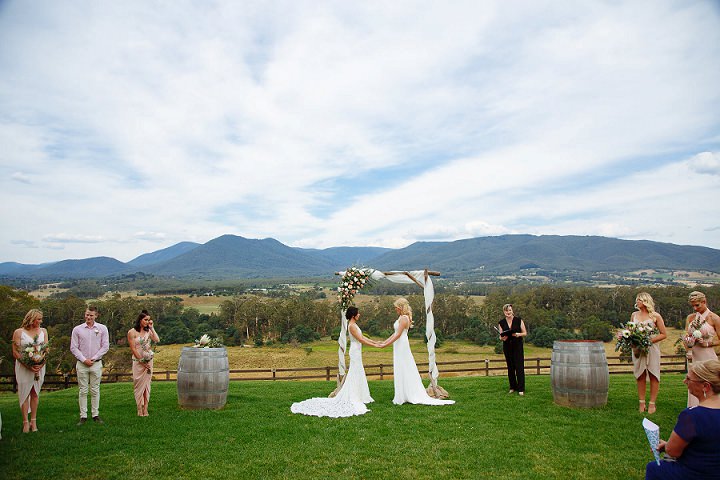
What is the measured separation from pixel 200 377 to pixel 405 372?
15.1 ft

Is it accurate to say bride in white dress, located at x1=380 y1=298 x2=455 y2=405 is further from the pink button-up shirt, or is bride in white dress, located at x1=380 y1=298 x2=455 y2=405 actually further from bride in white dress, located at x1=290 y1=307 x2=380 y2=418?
the pink button-up shirt

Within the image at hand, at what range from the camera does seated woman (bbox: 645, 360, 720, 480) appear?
3527 millimetres

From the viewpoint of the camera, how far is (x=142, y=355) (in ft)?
29.5

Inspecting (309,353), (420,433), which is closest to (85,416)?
(420,433)

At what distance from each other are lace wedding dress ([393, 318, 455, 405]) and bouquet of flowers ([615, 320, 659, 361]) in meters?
3.86

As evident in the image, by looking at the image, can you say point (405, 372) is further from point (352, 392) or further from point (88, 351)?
point (88, 351)

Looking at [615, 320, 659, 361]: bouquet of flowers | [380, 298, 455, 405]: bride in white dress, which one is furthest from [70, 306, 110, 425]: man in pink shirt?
[615, 320, 659, 361]: bouquet of flowers

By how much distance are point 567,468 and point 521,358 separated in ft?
15.6

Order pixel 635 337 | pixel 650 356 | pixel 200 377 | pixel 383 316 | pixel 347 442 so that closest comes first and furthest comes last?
pixel 347 442
pixel 635 337
pixel 650 356
pixel 200 377
pixel 383 316

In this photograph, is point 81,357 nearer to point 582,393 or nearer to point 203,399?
point 203,399

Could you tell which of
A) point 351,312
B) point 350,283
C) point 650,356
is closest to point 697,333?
point 650,356

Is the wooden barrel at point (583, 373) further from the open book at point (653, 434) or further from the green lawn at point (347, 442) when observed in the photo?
the open book at point (653, 434)

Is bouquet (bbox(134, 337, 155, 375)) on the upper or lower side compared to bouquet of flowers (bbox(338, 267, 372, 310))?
lower

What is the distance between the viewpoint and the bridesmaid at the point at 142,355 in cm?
895
